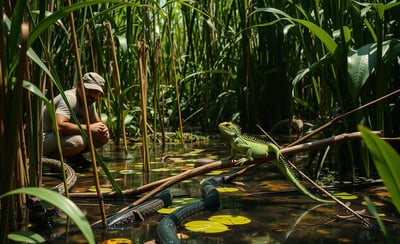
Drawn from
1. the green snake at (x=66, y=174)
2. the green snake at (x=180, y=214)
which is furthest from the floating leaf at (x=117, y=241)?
the green snake at (x=66, y=174)

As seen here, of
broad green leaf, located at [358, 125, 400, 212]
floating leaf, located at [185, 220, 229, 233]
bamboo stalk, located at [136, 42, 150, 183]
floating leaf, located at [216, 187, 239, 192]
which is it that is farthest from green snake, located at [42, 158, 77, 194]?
broad green leaf, located at [358, 125, 400, 212]

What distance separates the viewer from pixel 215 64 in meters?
7.34

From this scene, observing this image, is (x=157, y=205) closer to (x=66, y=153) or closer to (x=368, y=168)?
(x=368, y=168)

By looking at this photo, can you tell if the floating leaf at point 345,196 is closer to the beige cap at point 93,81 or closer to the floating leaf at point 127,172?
the floating leaf at point 127,172

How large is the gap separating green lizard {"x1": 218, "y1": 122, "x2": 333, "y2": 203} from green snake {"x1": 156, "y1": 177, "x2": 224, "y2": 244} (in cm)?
29

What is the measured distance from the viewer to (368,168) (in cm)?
336

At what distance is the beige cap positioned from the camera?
173 inches

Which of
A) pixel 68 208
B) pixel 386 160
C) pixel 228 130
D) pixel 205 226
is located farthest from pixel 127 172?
pixel 386 160

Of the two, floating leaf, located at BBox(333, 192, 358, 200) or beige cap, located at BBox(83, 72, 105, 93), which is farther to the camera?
beige cap, located at BBox(83, 72, 105, 93)

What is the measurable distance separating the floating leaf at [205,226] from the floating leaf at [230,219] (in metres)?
0.05

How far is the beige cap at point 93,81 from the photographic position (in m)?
4.39

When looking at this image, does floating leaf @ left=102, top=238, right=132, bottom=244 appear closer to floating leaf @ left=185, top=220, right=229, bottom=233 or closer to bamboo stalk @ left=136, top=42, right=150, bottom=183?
floating leaf @ left=185, top=220, right=229, bottom=233

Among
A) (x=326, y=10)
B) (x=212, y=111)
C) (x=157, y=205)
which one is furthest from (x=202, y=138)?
(x=157, y=205)

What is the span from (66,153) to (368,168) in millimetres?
2567
